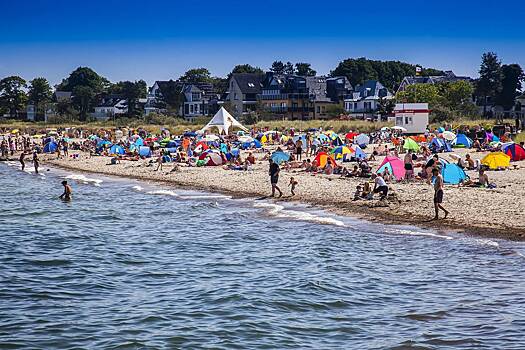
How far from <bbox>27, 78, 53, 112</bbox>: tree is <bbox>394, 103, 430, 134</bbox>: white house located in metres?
74.4

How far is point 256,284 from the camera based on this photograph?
14453 mm

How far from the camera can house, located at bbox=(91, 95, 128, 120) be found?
362 feet

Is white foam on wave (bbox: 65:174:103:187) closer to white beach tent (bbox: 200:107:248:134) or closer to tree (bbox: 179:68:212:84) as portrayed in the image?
white beach tent (bbox: 200:107:248:134)

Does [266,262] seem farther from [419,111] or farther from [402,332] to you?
[419,111]

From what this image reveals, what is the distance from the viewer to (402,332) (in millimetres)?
11125

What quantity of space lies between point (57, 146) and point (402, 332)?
4519 cm

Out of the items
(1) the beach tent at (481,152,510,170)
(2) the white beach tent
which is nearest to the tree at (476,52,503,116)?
(2) the white beach tent

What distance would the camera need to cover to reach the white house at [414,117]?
53.9 metres

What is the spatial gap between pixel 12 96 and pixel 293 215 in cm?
10059

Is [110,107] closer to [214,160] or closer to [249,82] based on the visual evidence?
[249,82]

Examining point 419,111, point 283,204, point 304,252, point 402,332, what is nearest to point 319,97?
point 419,111

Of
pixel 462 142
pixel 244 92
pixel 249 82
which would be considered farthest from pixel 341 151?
pixel 249 82

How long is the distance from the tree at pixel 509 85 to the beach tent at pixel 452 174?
6595cm

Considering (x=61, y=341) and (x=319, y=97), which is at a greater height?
(x=319, y=97)
